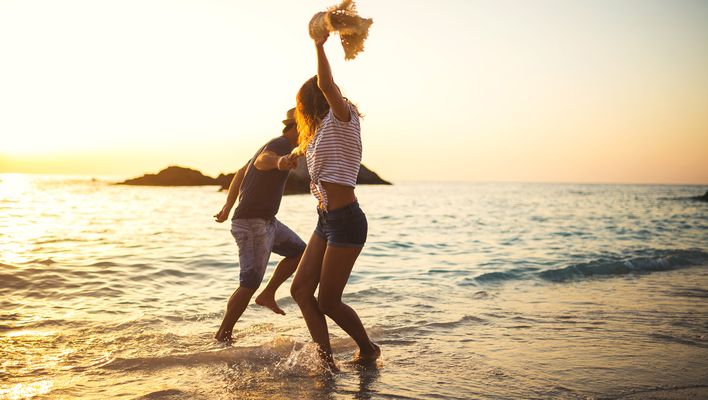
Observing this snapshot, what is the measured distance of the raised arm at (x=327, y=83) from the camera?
3723 mm

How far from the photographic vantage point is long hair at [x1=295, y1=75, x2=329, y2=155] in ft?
13.4

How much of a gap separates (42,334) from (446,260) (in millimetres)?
8609

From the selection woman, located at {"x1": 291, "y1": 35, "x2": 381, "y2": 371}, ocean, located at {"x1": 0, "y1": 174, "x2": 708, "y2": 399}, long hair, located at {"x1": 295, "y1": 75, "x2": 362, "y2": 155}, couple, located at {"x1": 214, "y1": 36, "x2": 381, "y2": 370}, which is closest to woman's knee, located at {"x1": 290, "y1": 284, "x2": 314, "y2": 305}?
couple, located at {"x1": 214, "y1": 36, "x2": 381, "y2": 370}

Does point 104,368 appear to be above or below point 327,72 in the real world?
below

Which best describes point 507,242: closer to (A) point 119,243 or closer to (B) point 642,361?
(A) point 119,243

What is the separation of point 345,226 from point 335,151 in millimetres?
579

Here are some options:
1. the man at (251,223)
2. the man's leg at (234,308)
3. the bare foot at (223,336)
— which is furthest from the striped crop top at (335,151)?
the bare foot at (223,336)

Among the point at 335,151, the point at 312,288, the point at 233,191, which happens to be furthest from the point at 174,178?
the point at 335,151

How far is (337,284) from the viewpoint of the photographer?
14.5ft

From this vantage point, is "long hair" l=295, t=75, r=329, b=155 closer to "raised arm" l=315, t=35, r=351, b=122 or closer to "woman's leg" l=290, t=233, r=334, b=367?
"raised arm" l=315, t=35, r=351, b=122

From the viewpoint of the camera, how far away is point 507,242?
16484 millimetres

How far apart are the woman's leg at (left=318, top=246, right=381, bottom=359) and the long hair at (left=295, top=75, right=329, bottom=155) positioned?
834 millimetres

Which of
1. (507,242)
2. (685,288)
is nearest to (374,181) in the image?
(507,242)

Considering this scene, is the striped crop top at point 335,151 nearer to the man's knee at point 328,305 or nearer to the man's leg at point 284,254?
the man's knee at point 328,305
